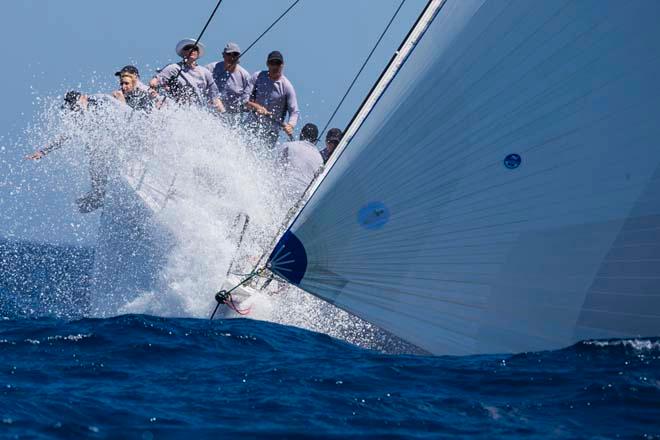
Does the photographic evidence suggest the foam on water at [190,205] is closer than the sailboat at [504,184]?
No

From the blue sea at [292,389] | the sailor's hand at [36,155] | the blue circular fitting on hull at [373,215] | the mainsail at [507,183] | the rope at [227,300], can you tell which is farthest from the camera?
the sailor's hand at [36,155]

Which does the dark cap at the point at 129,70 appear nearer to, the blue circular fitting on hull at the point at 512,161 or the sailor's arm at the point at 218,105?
the sailor's arm at the point at 218,105

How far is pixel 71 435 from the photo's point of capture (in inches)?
193

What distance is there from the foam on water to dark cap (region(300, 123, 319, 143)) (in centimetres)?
44

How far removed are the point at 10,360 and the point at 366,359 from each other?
245 centimetres

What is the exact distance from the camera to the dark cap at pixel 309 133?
38.9 ft

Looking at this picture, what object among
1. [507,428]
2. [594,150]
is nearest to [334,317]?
[594,150]

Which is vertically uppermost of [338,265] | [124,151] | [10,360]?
[124,151]

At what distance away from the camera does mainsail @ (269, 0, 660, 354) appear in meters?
6.95

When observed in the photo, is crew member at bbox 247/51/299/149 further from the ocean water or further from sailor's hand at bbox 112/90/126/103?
sailor's hand at bbox 112/90/126/103

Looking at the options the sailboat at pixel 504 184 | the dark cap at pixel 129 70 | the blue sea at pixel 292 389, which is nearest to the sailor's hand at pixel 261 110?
the dark cap at pixel 129 70

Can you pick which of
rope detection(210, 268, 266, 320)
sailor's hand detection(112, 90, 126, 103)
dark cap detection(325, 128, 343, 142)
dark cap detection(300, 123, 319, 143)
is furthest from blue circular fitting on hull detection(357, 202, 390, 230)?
sailor's hand detection(112, 90, 126, 103)

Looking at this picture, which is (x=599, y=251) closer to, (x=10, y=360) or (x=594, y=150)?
(x=594, y=150)

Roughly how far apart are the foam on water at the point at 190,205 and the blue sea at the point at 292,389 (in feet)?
5.63
